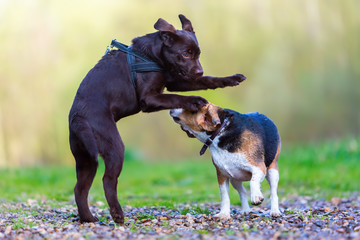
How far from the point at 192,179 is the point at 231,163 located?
6716 millimetres

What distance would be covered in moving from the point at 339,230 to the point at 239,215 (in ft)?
5.06

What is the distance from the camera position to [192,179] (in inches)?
472

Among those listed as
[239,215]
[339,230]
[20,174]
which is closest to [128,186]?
[20,174]

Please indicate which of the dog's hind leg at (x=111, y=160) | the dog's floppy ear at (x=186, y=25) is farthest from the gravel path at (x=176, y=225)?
the dog's floppy ear at (x=186, y=25)

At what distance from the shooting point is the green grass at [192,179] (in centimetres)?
908

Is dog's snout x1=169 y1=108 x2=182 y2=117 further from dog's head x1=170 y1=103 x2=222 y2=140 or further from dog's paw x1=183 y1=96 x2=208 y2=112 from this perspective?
dog's paw x1=183 y1=96 x2=208 y2=112

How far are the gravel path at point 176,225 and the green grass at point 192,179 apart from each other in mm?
1761

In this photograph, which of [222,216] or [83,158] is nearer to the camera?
[83,158]

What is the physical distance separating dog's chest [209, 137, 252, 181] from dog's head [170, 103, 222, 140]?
18 cm

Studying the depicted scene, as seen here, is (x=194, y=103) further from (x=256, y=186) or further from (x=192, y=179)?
(x=192, y=179)

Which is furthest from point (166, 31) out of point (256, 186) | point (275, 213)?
point (275, 213)

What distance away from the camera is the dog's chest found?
534 cm

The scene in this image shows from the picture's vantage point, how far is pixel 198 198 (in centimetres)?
867

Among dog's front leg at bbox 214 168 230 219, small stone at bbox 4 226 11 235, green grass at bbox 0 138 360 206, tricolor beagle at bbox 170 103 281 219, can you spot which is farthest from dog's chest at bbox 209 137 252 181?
green grass at bbox 0 138 360 206
